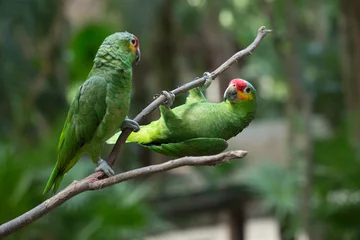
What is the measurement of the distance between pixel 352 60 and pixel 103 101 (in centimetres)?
276

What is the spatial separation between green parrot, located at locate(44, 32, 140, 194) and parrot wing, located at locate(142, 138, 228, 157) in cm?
5

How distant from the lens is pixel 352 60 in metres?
3.25

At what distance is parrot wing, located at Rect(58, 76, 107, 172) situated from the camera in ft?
2.43

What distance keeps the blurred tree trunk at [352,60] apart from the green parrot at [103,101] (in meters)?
2.47

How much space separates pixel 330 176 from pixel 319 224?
0.84 feet

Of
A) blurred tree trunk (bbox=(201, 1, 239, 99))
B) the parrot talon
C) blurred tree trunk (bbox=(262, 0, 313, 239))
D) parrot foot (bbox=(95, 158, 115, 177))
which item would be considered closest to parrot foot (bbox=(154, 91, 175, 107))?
the parrot talon

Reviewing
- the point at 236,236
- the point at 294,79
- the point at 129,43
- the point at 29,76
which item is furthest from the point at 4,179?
the point at 129,43

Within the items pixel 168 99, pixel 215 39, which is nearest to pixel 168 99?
pixel 168 99

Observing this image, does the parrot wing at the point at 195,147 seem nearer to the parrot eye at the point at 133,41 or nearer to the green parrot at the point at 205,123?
the green parrot at the point at 205,123

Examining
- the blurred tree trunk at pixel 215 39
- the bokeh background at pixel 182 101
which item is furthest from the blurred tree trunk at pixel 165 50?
the blurred tree trunk at pixel 215 39

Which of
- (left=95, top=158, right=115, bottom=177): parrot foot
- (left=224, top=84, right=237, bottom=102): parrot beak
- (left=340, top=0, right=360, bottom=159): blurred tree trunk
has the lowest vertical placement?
(left=95, top=158, right=115, bottom=177): parrot foot

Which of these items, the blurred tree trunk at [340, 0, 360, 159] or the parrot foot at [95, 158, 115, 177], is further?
the blurred tree trunk at [340, 0, 360, 159]

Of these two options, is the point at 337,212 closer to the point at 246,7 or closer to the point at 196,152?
the point at 246,7

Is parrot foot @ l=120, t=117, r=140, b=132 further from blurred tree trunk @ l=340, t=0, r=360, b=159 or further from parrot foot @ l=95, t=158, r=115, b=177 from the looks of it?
blurred tree trunk @ l=340, t=0, r=360, b=159
